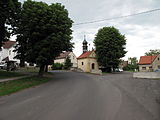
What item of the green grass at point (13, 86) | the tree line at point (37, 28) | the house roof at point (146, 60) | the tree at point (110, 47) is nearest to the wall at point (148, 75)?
the tree line at point (37, 28)

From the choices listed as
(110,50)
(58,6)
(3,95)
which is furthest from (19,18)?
(110,50)

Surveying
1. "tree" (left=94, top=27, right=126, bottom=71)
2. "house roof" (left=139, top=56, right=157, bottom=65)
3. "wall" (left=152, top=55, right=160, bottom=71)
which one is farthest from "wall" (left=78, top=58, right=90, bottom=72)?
"wall" (left=152, top=55, right=160, bottom=71)

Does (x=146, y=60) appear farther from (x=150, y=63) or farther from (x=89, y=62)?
(x=89, y=62)

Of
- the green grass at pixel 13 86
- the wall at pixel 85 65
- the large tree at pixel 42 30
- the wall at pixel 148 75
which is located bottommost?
the green grass at pixel 13 86

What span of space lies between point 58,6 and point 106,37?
2493cm

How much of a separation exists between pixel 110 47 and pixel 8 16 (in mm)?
28564

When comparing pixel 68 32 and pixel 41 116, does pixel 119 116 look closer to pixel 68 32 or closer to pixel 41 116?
pixel 41 116

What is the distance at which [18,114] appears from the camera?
6.11m

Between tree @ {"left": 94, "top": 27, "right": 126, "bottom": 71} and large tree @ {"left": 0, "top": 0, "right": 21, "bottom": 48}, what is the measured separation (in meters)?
26.3

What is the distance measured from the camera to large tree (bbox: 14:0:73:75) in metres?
17.7

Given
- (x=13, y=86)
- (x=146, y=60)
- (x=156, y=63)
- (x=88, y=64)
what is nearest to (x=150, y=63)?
(x=146, y=60)

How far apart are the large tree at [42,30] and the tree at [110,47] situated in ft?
76.1

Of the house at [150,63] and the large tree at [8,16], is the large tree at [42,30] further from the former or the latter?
the house at [150,63]

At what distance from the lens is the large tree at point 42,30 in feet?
58.2
